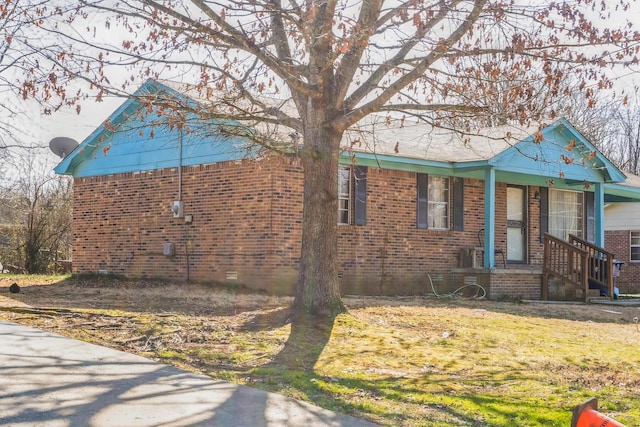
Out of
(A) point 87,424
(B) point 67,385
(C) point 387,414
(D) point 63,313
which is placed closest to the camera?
(A) point 87,424

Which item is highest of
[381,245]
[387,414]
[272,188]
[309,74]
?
[309,74]

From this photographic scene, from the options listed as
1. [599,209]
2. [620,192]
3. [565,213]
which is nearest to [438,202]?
[565,213]

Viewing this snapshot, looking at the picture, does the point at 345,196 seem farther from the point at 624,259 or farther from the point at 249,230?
the point at 624,259

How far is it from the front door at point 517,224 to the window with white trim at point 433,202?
7.42 feet

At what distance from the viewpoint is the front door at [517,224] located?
19.9 meters

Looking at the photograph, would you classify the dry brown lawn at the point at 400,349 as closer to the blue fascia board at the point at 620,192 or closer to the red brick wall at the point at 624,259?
the blue fascia board at the point at 620,192

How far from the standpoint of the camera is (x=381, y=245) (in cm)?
1727

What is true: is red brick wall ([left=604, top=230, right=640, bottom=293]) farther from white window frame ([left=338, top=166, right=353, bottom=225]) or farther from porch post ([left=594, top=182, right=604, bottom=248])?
white window frame ([left=338, top=166, right=353, bottom=225])

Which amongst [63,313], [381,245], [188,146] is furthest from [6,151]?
[381,245]

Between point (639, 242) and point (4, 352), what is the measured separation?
23738mm

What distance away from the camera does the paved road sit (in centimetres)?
533

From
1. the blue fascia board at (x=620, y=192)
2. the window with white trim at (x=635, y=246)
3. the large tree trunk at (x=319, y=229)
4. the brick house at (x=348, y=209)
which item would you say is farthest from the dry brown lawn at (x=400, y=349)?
the window with white trim at (x=635, y=246)

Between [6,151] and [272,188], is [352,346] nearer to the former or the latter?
[272,188]

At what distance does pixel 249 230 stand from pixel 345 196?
91.8 inches
